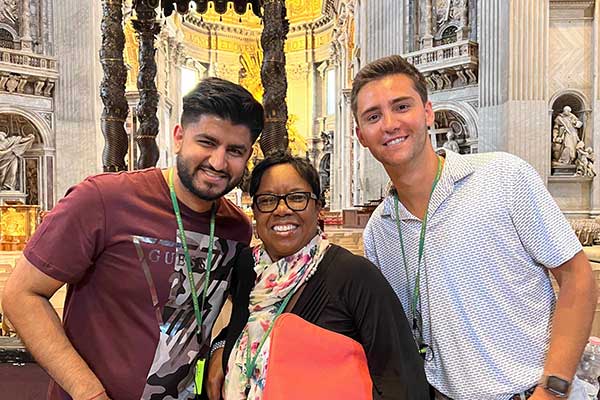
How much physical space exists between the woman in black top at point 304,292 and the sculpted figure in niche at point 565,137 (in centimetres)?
1268

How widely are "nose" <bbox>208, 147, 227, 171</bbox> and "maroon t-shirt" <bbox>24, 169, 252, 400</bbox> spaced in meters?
0.22

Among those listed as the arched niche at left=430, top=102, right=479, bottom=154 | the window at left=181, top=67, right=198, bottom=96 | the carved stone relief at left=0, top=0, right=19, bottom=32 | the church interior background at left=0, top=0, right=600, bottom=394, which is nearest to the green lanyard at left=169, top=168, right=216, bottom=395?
the church interior background at left=0, top=0, right=600, bottom=394

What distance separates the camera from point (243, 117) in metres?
1.70

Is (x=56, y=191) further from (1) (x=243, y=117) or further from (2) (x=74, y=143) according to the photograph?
(1) (x=243, y=117)

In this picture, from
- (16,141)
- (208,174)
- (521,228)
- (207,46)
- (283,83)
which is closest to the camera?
(521,228)

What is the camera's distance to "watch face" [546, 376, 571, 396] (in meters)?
1.43

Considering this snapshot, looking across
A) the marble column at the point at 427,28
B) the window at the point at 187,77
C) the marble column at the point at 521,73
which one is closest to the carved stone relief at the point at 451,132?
the marble column at the point at 521,73

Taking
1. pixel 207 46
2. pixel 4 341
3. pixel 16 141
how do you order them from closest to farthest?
pixel 4 341 → pixel 16 141 → pixel 207 46

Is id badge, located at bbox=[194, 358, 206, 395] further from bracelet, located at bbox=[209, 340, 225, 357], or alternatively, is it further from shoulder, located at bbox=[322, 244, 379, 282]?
shoulder, located at bbox=[322, 244, 379, 282]

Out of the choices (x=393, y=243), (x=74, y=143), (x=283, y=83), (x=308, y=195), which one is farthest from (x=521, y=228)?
→ (x=74, y=143)

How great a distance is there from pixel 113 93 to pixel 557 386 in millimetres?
4810

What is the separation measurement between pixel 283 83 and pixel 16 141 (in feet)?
41.1

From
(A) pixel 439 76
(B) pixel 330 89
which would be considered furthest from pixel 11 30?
(B) pixel 330 89

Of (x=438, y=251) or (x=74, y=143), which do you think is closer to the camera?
(x=438, y=251)
